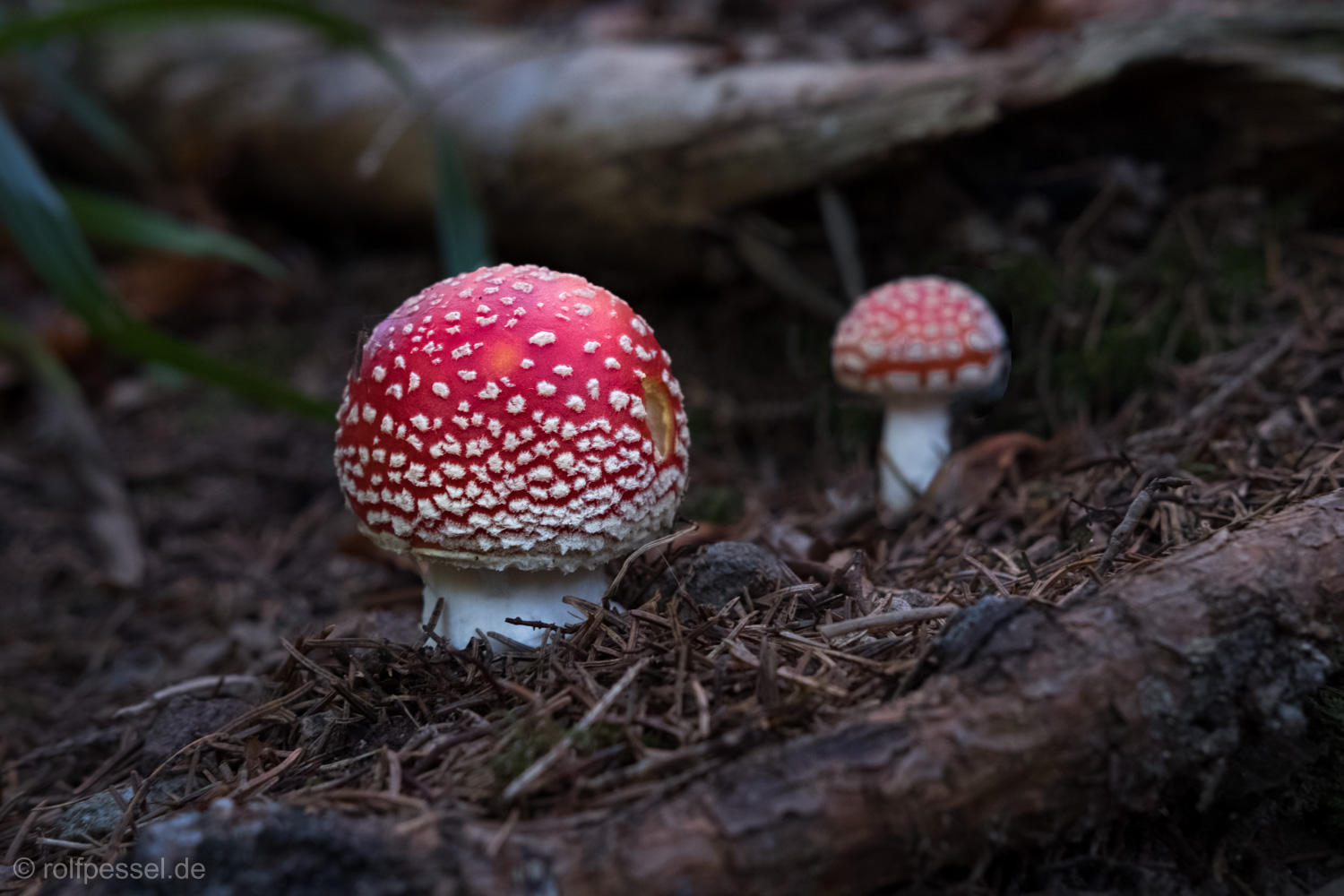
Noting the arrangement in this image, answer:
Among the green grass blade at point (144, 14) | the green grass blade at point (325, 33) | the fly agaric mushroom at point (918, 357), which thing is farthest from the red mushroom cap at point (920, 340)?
the green grass blade at point (144, 14)

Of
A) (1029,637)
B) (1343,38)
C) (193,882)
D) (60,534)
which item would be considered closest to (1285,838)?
(1029,637)

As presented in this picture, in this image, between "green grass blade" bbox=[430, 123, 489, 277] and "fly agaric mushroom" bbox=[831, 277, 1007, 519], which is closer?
"fly agaric mushroom" bbox=[831, 277, 1007, 519]

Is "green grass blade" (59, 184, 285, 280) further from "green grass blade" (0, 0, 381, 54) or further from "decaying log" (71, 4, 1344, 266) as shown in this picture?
"decaying log" (71, 4, 1344, 266)

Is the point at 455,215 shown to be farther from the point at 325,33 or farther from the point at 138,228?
the point at 138,228

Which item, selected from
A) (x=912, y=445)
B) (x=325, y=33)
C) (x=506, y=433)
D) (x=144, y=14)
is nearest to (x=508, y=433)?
(x=506, y=433)

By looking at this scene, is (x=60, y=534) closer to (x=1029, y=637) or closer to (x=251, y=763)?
(x=251, y=763)

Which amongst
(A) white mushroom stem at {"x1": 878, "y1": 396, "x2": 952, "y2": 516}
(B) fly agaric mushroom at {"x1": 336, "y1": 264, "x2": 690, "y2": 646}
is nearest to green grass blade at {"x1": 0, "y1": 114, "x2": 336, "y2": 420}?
(B) fly agaric mushroom at {"x1": 336, "y1": 264, "x2": 690, "y2": 646}
